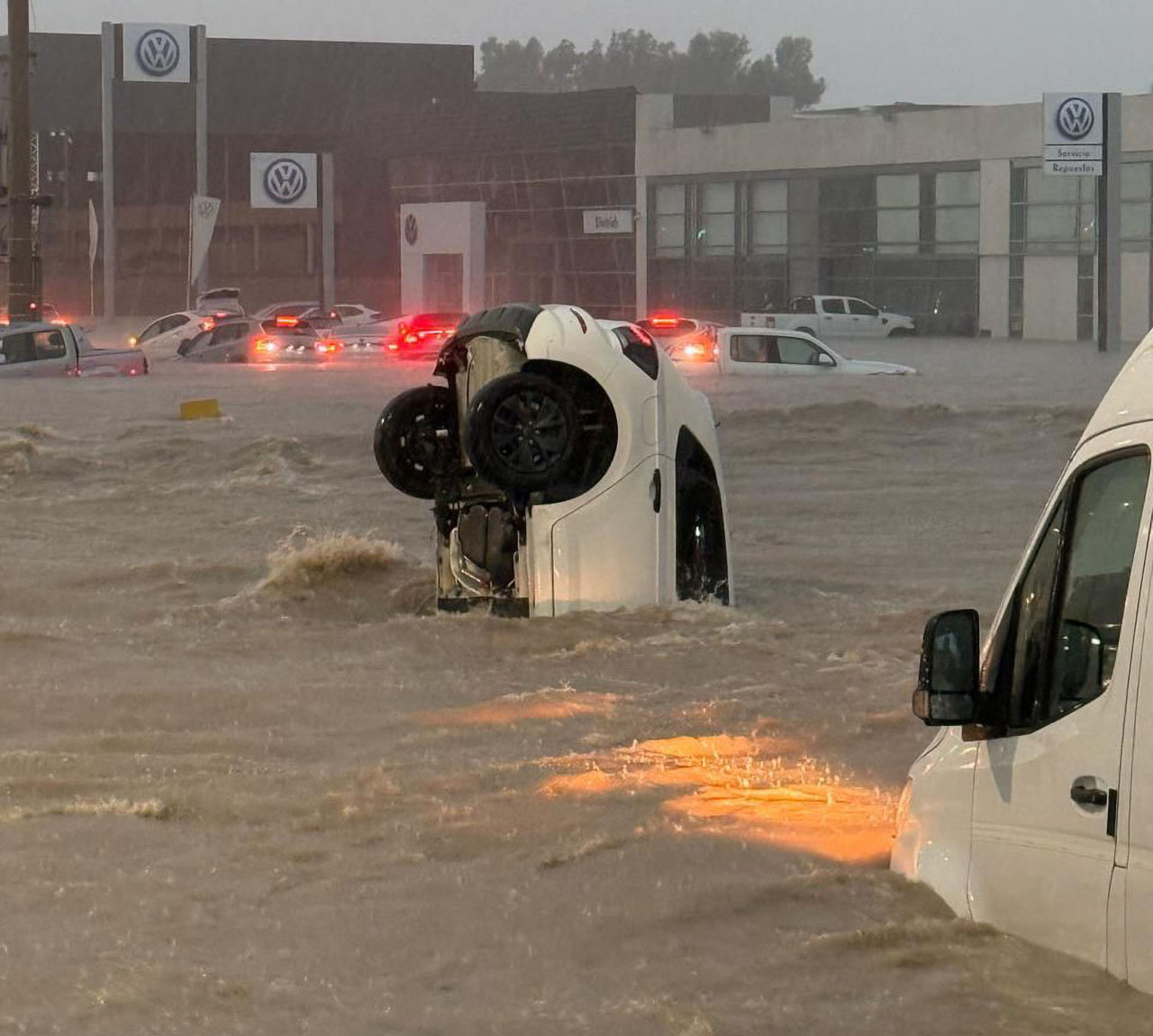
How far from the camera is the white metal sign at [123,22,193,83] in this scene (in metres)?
69.1

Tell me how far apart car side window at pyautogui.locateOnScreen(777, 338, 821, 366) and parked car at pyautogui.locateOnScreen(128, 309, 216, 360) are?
15.0 m

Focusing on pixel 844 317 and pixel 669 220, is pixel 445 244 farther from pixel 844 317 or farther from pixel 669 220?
pixel 844 317

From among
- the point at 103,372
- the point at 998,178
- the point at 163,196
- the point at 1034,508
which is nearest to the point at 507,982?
the point at 1034,508

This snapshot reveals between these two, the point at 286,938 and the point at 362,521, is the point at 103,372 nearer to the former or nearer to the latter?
the point at 362,521

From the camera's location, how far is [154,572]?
15.2m

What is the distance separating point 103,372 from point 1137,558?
32.4 meters

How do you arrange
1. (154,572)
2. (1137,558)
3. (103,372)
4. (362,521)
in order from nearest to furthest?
1. (1137,558)
2. (154,572)
3. (362,521)
4. (103,372)

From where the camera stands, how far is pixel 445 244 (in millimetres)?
76062

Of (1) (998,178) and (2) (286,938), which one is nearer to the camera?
(2) (286,938)

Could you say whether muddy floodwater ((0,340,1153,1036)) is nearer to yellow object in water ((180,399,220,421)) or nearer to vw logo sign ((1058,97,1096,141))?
yellow object in water ((180,399,220,421))

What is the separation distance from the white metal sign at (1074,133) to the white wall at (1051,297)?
11228 millimetres

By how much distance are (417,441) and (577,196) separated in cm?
6374

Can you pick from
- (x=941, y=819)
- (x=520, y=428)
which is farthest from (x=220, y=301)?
(x=941, y=819)

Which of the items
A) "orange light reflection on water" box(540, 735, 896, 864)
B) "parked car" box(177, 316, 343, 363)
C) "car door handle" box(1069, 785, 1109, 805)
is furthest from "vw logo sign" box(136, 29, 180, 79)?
"car door handle" box(1069, 785, 1109, 805)
